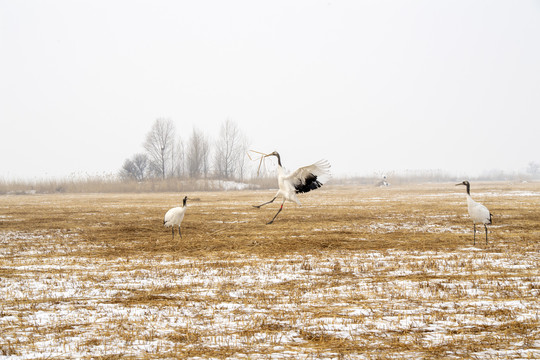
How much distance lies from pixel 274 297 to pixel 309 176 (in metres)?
9.56

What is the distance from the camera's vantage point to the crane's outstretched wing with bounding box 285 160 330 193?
1539 centimetres

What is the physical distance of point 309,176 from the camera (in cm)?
1570

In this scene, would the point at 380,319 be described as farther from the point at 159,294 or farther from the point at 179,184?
the point at 179,184

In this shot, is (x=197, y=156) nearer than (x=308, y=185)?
No

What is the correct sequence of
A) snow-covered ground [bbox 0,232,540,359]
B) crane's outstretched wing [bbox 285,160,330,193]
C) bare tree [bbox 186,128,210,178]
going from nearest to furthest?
snow-covered ground [bbox 0,232,540,359] < crane's outstretched wing [bbox 285,160,330,193] < bare tree [bbox 186,128,210,178]

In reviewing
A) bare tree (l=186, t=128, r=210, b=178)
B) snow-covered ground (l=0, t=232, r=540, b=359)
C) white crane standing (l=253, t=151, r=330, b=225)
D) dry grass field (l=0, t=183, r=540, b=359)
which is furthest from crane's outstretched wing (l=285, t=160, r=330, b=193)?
Result: bare tree (l=186, t=128, r=210, b=178)

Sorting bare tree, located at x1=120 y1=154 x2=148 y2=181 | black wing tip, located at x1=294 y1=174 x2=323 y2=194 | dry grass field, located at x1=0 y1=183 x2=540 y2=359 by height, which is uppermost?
bare tree, located at x1=120 y1=154 x2=148 y2=181

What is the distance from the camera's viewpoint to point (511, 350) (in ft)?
14.1

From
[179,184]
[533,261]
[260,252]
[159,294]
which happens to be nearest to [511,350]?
[159,294]

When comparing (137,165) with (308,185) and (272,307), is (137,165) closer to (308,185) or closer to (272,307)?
(308,185)

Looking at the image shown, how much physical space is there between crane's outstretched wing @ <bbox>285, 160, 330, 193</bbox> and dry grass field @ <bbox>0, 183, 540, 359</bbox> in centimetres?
295

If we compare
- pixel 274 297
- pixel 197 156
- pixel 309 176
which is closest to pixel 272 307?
pixel 274 297

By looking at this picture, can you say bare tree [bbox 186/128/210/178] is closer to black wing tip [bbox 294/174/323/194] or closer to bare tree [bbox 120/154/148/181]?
bare tree [bbox 120/154/148/181]

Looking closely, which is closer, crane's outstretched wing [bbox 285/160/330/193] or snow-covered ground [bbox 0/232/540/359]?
snow-covered ground [bbox 0/232/540/359]
